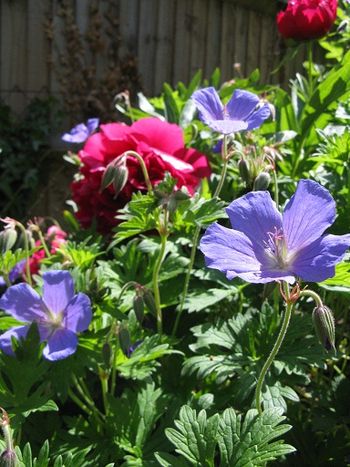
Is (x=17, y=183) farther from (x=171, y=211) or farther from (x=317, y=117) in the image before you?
(x=171, y=211)

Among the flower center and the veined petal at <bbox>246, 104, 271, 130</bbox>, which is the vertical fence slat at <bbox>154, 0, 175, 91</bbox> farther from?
the flower center

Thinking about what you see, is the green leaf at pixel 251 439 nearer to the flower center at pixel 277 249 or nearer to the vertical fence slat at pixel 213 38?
the flower center at pixel 277 249


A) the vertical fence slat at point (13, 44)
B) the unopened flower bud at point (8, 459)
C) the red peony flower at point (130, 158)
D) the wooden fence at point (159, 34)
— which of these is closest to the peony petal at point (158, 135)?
the red peony flower at point (130, 158)

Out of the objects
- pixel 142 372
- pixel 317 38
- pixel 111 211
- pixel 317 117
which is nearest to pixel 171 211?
pixel 142 372

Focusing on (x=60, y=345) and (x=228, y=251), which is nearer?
(x=228, y=251)

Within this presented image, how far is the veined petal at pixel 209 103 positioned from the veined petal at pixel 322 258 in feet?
1.27

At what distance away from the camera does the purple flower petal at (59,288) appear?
41.6 inches

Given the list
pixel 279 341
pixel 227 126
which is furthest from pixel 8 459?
pixel 227 126

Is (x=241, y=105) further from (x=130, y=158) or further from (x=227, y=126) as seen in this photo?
(x=130, y=158)

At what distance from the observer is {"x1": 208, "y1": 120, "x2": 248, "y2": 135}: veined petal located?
→ 1075mm

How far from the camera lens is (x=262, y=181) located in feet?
3.36

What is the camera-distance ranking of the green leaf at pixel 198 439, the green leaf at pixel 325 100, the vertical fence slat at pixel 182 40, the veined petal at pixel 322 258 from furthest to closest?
the vertical fence slat at pixel 182 40 < the green leaf at pixel 325 100 < the green leaf at pixel 198 439 < the veined petal at pixel 322 258

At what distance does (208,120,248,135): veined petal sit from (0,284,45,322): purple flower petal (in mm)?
365

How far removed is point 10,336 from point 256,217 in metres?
0.43
